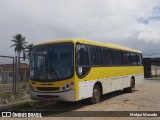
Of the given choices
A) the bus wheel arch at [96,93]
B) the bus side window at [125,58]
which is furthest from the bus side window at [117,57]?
the bus wheel arch at [96,93]

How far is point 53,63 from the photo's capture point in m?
13.3

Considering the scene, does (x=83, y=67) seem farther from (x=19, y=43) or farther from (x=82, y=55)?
(x=19, y=43)

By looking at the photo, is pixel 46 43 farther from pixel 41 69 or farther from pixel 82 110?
pixel 82 110

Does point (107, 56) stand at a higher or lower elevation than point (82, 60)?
higher

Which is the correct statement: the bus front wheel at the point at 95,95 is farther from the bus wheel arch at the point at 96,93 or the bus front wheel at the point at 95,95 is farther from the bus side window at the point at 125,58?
the bus side window at the point at 125,58

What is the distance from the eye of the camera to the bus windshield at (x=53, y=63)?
42.8ft

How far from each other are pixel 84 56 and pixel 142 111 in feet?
11.3

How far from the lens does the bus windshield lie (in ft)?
42.8

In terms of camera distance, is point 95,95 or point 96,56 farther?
point 96,56

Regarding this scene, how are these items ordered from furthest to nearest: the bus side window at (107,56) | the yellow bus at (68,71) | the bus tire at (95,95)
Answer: the bus side window at (107,56)
the bus tire at (95,95)
the yellow bus at (68,71)

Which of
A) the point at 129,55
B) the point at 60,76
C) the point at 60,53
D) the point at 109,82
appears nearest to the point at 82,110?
the point at 60,76

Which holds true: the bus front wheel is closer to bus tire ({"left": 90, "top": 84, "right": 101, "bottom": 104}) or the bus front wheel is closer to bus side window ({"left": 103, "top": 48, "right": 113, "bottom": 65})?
bus tire ({"left": 90, "top": 84, "right": 101, "bottom": 104})

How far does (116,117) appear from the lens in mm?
11273

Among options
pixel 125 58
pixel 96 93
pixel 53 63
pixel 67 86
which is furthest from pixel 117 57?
pixel 67 86
